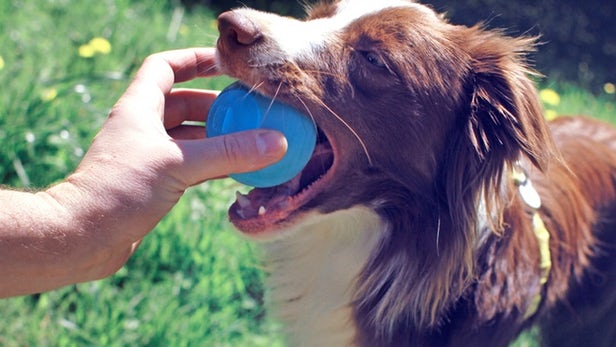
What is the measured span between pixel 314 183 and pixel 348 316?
60 cm

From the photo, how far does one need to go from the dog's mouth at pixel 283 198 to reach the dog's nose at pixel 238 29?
39 cm

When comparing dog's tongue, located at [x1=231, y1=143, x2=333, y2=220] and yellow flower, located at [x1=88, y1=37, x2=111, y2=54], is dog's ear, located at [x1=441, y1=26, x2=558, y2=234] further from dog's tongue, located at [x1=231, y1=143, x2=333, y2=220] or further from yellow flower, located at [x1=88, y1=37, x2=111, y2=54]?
yellow flower, located at [x1=88, y1=37, x2=111, y2=54]

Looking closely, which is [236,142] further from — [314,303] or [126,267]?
[126,267]

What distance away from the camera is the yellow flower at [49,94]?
4121mm

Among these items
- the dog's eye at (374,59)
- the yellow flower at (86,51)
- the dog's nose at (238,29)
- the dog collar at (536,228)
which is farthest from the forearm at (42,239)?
the yellow flower at (86,51)

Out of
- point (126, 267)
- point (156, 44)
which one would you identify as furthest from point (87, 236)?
point (156, 44)

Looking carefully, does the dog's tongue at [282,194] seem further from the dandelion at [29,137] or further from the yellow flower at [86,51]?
the yellow flower at [86,51]

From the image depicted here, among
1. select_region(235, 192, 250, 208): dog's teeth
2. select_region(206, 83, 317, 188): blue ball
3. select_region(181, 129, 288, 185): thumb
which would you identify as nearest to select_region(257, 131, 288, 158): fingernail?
select_region(181, 129, 288, 185): thumb

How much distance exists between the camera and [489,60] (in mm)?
2730

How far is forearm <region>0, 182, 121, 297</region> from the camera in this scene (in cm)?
203

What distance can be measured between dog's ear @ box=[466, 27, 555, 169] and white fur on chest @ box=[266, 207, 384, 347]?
1.48ft

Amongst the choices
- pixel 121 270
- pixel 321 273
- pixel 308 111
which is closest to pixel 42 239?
pixel 308 111

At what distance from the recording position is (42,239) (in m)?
2.04

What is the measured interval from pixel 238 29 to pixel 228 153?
16.0 inches
